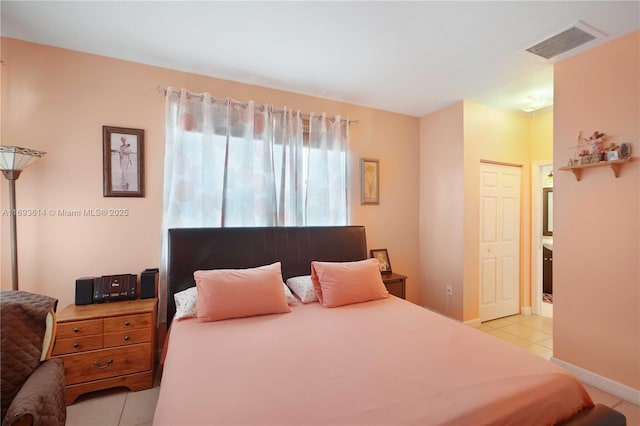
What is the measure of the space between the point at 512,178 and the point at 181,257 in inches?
161

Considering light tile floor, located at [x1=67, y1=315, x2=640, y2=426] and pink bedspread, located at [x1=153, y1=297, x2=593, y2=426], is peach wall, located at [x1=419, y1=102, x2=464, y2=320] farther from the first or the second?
pink bedspread, located at [x1=153, y1=297, x2=593, y2=426]

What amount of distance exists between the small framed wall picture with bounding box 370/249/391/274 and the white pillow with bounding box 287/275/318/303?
114 centimetres

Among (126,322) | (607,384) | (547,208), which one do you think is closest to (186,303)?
(126,322)

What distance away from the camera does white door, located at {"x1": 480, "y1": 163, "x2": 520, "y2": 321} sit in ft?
12.0

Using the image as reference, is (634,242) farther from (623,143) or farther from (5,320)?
(5,320)

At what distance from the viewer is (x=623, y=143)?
219 centimetres

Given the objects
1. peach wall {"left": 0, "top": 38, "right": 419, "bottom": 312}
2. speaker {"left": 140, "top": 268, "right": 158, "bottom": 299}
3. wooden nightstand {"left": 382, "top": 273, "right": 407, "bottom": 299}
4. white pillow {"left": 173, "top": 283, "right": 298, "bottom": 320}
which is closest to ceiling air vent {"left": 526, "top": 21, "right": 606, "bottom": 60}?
wooden nightstand {"left": 382, "top": 273, "right": 407, "bottom": 299}

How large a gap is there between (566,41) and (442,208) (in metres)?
1.95

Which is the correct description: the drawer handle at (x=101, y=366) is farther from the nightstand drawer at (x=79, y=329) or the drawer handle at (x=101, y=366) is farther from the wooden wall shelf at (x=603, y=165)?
the wooden wall shelf at (x=603, y=165)

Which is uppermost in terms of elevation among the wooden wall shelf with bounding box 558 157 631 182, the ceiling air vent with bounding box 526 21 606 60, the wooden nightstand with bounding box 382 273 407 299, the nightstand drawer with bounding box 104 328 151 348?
the ceiling air vent with bounding box 526 21 606 60

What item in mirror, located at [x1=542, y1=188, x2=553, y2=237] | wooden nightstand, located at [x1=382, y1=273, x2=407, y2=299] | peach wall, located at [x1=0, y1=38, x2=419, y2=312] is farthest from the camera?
mirror, located at [x1=542, y1=188, x2=553, y2=237]

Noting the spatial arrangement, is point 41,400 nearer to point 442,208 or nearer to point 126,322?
point 126,322

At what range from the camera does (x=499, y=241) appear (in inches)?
148

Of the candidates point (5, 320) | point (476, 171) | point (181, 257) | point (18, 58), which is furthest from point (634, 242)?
point (18, 58)
